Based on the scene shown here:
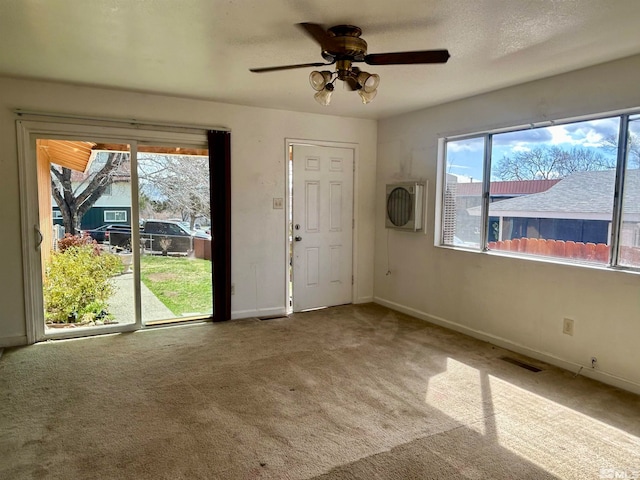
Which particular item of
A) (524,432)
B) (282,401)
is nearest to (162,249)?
(282,401)

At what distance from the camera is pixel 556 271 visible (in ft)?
11.2

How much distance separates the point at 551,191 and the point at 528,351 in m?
1.40

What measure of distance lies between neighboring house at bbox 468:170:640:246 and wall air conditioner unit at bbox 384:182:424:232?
97 cm

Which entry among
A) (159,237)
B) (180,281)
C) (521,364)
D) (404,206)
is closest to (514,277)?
(521,364)

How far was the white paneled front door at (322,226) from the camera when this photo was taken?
498 centimetres

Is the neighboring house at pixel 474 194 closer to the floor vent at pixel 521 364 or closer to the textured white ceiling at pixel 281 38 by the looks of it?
the textured white ceiling at pixel 281 38

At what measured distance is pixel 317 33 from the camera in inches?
93.2

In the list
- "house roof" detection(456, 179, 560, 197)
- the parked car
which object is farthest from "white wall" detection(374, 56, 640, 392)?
the parked car

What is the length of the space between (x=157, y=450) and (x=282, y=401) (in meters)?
0.83

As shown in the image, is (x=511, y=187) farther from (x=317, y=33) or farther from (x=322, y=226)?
(x=317, y=33)

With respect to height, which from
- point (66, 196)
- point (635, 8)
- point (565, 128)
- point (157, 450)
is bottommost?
point (157, 450)

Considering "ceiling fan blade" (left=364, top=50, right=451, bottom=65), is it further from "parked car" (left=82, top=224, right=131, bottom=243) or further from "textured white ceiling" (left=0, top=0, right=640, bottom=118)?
"parked car" (left=82, top=224, right=131, bottom=243)

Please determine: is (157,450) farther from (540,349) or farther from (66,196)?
(540,349)

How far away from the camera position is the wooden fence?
119 inches
